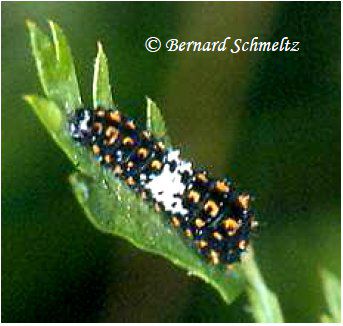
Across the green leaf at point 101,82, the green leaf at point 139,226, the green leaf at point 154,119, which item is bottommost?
the green leaf at point 139,226

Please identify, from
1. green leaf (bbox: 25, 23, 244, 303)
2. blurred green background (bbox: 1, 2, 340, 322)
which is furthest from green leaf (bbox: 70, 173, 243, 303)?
blurred green background (bbox: 1, 2, 340, 322)

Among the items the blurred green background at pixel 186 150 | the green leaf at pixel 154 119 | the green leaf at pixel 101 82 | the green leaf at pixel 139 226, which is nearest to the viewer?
the green leaf at pixel 139 226

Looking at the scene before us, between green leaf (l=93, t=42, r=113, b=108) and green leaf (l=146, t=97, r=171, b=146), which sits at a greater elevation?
green leaf (l=93, t=42, r=113, b=108)

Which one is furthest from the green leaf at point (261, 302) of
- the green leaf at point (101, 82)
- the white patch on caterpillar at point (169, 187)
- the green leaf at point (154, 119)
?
the green leaf at point (101, 82)

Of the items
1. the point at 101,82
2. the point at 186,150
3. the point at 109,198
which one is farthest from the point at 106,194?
the point at 186,150

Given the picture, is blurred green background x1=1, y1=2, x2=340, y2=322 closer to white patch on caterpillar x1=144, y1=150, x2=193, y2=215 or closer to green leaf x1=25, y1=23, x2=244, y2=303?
white patch on caterpillar x1=144, y1=150, x2=193, y2=215

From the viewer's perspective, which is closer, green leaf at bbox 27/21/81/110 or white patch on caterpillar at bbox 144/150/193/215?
green leaf at bbox 27/21/81/110

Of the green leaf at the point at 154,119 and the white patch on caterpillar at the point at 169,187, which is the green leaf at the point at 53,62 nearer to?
the green leaf at the point at 154,119
